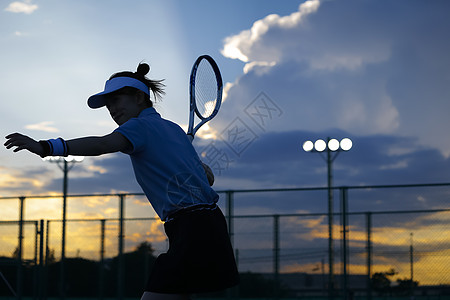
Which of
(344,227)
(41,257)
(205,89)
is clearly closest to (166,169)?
(205,89)

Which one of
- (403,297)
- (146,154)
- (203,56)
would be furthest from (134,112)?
(403,297)

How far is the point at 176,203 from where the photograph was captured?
10.1 feet

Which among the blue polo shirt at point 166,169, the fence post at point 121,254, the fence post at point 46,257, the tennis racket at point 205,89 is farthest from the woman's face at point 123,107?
the fence post at point 46,257

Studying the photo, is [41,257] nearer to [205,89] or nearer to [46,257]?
[46,257]

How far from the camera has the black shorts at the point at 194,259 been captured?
2998 millimetres

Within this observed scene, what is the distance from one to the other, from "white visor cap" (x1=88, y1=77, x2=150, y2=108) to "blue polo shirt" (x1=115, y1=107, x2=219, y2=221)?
0.75 ft

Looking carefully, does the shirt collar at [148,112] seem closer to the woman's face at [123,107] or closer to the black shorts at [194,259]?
the woman's face at [123,107]

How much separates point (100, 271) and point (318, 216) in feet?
15.8

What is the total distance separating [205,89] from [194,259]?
233cm

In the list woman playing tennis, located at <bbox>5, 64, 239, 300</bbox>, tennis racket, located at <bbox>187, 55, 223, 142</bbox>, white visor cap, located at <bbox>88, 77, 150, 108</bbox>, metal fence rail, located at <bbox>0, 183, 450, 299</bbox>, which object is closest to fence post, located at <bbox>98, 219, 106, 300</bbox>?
metal fence rail, located at <bbox>0, 183, 450, 299</bbox>

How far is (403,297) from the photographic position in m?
11.0

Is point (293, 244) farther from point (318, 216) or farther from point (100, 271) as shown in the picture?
point (100, 271)

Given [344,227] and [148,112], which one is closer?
[148,112]

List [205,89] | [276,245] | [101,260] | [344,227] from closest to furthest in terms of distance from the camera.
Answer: [205,89], [344,227], [276,245], [101,260]
